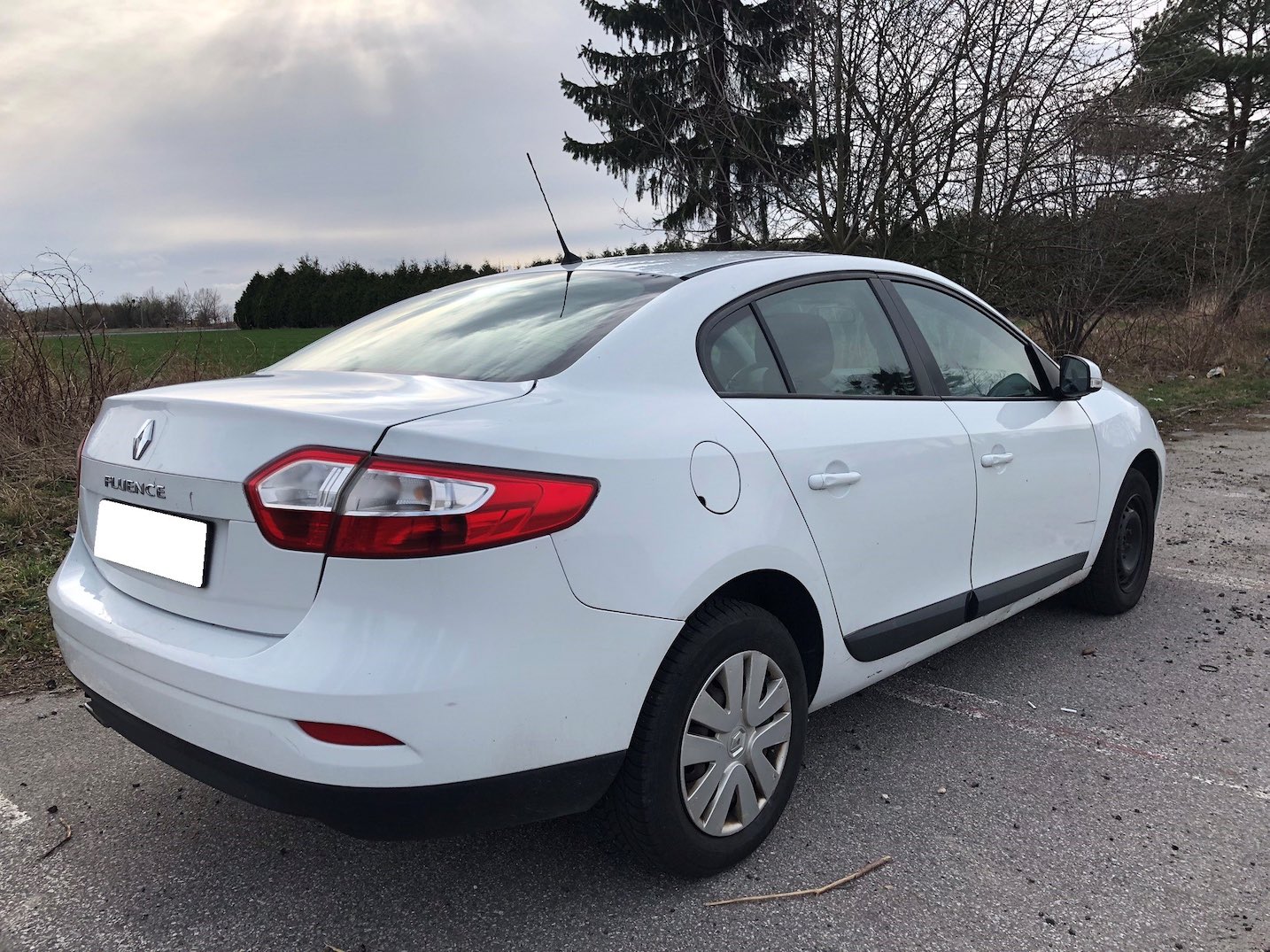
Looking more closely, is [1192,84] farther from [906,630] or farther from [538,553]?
[538,553]

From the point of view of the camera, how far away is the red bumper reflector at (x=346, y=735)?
1.77 m

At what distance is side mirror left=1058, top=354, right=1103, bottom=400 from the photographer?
3.77m

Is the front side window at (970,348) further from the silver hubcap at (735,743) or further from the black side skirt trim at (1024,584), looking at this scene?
the silver hubcap at (735,743)

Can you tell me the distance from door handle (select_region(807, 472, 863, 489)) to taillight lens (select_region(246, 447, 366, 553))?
1.17m

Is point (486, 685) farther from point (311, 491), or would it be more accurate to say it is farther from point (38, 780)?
point (38, 780)

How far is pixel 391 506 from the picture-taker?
5.85 ft

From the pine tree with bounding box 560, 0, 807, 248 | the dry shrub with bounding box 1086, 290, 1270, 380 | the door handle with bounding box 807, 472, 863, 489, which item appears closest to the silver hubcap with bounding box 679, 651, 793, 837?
the door handle with bounding box 807, 472, 863, 489

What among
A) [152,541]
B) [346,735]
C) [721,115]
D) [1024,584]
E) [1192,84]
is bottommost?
[1024,584]

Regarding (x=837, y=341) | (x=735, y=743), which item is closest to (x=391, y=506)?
(x=735, y=743)

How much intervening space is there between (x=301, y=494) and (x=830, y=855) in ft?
5.24

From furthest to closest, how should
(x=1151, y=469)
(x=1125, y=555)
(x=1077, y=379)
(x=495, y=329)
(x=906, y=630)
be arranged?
(x=1151, y=469), (x=1125, y=555), (x=1077, y=379), (x=906, y=630), (x=495, y=329)

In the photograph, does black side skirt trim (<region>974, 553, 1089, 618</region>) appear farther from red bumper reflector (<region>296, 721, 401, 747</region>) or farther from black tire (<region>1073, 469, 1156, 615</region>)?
red bumper reflector (<region>296, 721, 401, 747</region>)

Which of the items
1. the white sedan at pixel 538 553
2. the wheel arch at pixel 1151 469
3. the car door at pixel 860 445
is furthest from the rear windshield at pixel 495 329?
the wheel arch at pixel 1151 469

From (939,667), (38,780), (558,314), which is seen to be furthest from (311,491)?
(939,667)
